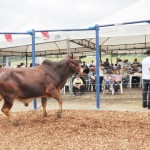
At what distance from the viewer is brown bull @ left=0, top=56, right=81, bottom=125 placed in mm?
7664

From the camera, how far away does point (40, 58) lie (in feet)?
84.3

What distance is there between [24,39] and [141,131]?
28.6ft

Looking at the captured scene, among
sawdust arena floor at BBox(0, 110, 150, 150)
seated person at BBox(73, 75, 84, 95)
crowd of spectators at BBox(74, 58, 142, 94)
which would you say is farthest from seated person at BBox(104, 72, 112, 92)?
sawdust arena floor at BBox(0, 110, 150, 150)

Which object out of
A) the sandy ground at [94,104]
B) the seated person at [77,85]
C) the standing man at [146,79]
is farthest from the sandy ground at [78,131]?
the seated person at [77,85]

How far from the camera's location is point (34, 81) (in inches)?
313

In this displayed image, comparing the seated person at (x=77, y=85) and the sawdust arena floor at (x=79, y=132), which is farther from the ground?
the seated person at (x=77, y=85)

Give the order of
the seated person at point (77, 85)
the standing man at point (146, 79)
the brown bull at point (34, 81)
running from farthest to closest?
the seated person at point (77, 85) → the standing man at point (146, 79) → the brown bull at point (34, 81)

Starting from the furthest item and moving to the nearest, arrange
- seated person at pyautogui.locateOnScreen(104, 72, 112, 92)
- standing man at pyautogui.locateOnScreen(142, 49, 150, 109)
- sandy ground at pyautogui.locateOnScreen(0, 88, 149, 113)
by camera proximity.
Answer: seated person at pyautogui.locateOnScreen(104, 72, 112, 92)
sandy ground at pyautogui.locateOnScreen(0, 88, 149, 113)
standing man at pyautogui.locateOnScreen(142, 49, 150, 109)

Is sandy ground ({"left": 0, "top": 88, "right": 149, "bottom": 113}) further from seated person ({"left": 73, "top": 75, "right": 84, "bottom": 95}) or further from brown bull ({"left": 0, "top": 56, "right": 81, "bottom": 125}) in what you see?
brown bull ({"left": 0, "top": 56, "right": 81, "bottom": 125})

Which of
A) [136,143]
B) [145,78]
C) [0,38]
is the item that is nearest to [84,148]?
[136,143]

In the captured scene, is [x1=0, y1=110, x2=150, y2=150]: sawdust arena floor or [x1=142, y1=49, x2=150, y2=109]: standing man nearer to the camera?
[x1=0, y1=110, x2=150, y2=150]: sawdust arena floor

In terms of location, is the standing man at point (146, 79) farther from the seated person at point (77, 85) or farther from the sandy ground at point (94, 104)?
the seated person at point (77, 85)

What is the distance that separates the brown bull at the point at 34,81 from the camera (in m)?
7.66

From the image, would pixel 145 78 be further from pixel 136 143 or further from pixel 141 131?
pixel 136 143
